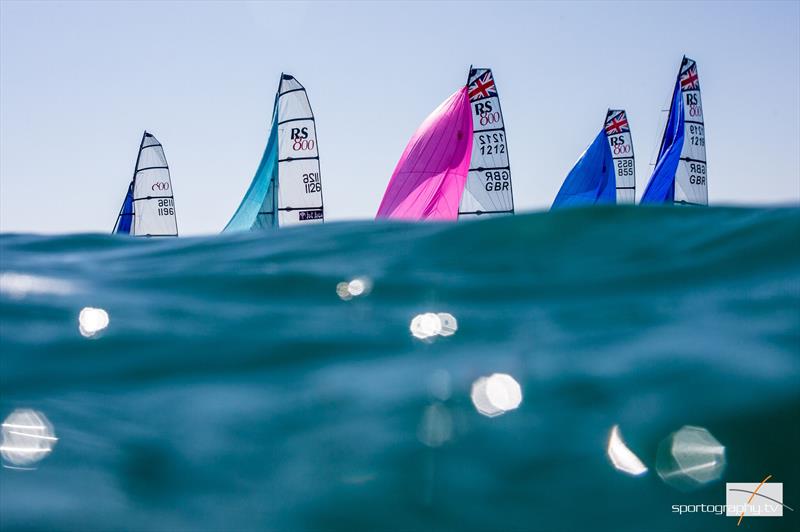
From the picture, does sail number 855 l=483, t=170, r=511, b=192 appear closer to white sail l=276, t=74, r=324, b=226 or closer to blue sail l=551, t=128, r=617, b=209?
blue sail l=551, t=128, r=617, b=209

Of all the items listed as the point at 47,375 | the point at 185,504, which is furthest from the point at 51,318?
the point at 185,504

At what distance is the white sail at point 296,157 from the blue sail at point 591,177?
905 centimetres

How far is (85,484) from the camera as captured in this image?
196cm

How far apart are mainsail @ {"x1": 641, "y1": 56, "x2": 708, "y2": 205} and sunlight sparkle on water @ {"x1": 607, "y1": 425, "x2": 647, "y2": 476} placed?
27.0m

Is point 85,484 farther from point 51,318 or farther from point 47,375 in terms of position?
point 51,318

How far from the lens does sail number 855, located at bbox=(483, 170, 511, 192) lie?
24781mm

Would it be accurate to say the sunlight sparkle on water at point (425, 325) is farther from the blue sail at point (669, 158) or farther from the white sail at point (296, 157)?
the blue sail at point (669, 158)

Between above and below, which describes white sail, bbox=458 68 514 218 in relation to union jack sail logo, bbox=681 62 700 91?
below

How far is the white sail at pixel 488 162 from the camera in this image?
81.1ft

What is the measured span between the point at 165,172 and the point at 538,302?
92.4 ft

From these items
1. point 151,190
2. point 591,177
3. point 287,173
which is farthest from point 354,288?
point 151,190

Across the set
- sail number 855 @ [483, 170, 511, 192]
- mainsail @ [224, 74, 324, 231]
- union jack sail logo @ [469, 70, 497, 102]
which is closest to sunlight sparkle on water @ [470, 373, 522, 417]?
sail number 855 @ [483, 170, 511, 192]

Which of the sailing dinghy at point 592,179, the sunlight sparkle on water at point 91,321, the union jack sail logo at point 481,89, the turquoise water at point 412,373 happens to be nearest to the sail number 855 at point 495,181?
the union jack sail logo at point 481,89

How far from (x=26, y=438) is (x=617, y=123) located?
35.0 m
